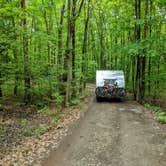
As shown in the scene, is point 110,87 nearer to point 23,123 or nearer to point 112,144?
point 23,123

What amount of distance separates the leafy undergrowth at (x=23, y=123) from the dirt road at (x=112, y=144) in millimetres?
1421

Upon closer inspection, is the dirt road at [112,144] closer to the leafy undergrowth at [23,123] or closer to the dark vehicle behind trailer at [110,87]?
the leafy undergrowth at [23,123]

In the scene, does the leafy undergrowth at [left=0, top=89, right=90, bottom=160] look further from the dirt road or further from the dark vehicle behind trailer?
the dark vehicle behind trailer

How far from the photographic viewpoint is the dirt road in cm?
571

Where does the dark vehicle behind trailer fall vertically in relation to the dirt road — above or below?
above

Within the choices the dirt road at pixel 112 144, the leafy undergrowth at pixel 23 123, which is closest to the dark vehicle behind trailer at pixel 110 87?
the leafy undergrowth at pixel 23 123

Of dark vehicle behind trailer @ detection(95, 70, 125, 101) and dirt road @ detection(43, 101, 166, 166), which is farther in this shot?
dark vehicle behind trailer @ detection(95, 70, 125, 101)

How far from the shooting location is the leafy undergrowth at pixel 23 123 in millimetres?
7574

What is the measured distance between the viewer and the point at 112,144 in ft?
22.8

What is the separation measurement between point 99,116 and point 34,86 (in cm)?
455

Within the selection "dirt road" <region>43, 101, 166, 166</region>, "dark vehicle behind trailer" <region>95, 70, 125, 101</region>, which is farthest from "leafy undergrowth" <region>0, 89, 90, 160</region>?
"dark vehicle behind trailer" <region>95, 70, 125, 101</region>

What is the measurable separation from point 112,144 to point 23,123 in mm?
4745

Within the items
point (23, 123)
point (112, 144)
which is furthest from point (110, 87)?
point (112, 144)

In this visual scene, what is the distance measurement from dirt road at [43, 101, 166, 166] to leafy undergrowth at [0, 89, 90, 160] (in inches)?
55.9
